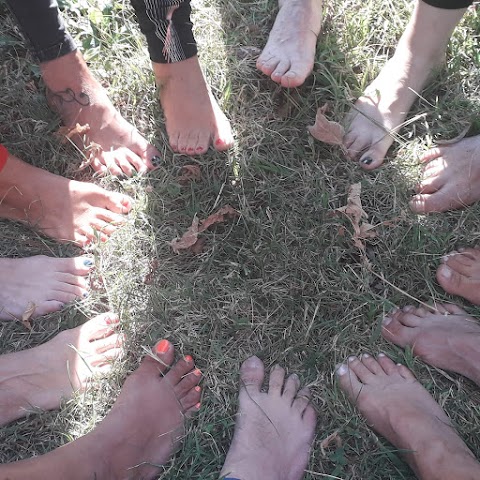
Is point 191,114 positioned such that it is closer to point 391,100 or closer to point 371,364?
point 391,100

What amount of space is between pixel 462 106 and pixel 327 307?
90cm

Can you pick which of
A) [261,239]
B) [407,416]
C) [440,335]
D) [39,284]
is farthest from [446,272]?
[39,284]

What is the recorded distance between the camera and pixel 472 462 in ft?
5.07

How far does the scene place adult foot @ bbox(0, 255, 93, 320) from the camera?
186 centimetres

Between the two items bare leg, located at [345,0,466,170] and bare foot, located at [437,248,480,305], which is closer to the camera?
bare foot, located at [437,248,480,305]

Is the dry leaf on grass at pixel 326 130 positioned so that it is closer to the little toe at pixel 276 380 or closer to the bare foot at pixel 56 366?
the little toe at pixel 276 380

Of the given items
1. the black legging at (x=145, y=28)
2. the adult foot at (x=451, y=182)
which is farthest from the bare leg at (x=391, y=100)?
the black legging at (x=145, y=28)

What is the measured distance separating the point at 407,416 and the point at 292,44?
131 centimetres

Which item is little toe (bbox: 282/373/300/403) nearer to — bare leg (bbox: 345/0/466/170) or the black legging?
bare leg (bbox: 345/0/466/170)

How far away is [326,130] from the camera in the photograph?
1959mm

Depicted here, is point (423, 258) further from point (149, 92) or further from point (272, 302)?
point (149, 92)

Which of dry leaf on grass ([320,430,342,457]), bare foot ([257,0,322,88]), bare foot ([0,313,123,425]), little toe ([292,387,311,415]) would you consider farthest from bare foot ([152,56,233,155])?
dry leaf on grass ([320,430,342,457])

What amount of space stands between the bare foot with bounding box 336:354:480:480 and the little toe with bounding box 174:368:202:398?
44 cm


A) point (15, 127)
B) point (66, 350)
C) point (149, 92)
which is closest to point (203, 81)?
point (149, 92)
